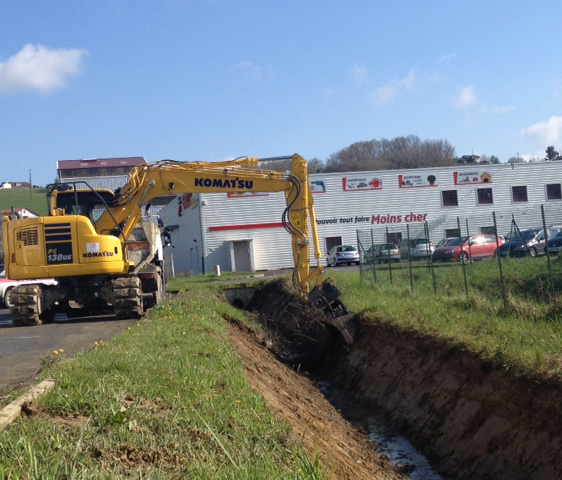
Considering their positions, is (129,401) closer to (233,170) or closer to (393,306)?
(393,306)

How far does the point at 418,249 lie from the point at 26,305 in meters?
10.4

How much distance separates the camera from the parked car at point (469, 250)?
56.6ft

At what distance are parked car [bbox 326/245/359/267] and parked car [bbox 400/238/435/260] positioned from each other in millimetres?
24779

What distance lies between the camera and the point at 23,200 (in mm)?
76000

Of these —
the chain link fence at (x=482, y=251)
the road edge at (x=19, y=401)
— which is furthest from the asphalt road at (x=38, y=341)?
the chain link fence at (x=482, y=251)

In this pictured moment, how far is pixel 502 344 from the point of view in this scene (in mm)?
10328

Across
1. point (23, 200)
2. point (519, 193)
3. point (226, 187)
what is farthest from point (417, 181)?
point (23, 200)

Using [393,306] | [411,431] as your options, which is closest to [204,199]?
[393,306]

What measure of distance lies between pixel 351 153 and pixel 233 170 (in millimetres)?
86644

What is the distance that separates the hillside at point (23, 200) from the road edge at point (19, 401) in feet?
213

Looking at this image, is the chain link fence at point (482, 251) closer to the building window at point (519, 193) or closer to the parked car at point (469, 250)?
the parked car at point (469, 250)

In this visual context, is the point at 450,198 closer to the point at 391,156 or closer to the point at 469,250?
the point at 469,250

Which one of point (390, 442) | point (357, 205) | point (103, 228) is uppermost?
point (357, 205)

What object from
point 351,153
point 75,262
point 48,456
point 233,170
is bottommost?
point 48,456
